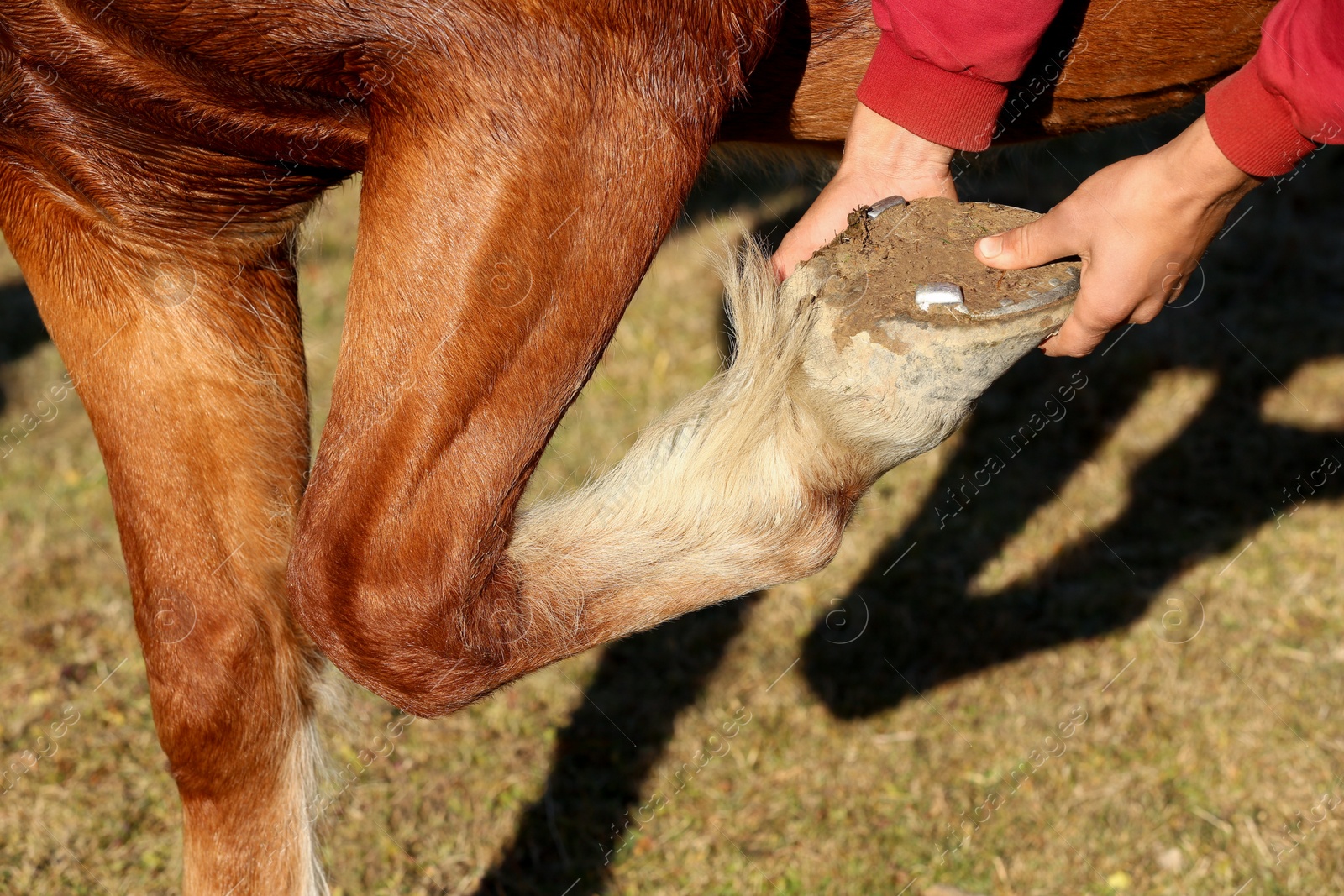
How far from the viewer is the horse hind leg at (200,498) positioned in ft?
6.59

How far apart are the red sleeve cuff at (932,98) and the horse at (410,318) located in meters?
0.17

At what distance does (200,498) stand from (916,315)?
129 cm

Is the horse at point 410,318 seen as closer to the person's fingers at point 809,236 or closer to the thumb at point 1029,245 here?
the person's fingers at point 809,236

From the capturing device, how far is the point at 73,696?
309cm

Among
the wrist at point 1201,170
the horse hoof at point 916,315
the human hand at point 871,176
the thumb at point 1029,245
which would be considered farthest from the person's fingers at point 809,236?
the wrist at point 1201,170

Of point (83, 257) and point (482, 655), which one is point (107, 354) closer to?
point (83, 257)

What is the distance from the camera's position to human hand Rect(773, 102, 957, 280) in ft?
6.48

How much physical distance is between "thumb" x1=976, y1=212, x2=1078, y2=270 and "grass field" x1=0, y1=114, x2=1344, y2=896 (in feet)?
1.73

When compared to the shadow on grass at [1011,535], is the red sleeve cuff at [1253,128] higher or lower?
→ higher

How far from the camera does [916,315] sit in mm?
1808

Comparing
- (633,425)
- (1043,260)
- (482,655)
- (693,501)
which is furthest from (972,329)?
(633,425)

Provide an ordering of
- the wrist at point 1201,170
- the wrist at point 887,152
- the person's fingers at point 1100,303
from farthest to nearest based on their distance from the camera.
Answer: the wrist at point 887,152, the person's fingers at point 1100,303, the wrist at point 1201,170

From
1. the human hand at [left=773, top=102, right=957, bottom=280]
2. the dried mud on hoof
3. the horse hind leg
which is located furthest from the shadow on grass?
the dried mud on hoof

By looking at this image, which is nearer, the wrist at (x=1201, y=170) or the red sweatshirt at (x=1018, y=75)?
the red sweatshirt at (x=1018, y=75)
